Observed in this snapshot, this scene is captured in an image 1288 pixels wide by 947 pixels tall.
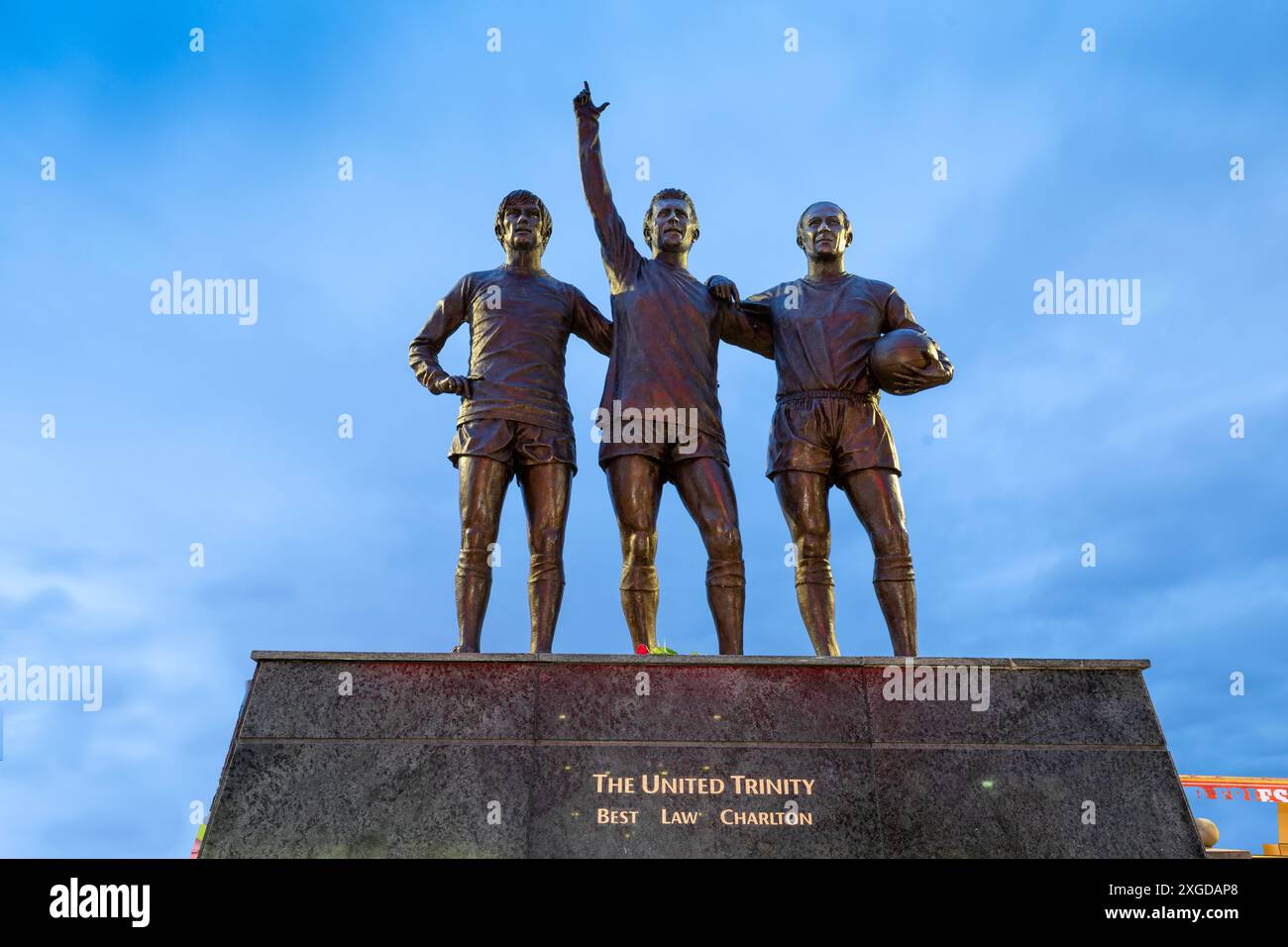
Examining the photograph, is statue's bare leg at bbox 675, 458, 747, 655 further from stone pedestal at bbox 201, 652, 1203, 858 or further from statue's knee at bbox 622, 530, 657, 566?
stone pedestal at bbox 201, 652, 1203, 858

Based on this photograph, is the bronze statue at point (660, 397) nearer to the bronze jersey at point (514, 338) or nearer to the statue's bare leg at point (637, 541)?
the statue's bare leg at point (637, 541)

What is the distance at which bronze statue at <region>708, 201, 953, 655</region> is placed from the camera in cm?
810

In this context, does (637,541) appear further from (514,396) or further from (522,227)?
(522,227)

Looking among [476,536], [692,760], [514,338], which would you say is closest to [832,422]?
[514,338]

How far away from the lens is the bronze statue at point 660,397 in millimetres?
8102

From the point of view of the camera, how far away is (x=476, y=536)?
805 centimetres

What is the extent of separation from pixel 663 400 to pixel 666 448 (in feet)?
1.12

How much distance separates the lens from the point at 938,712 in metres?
6.92
